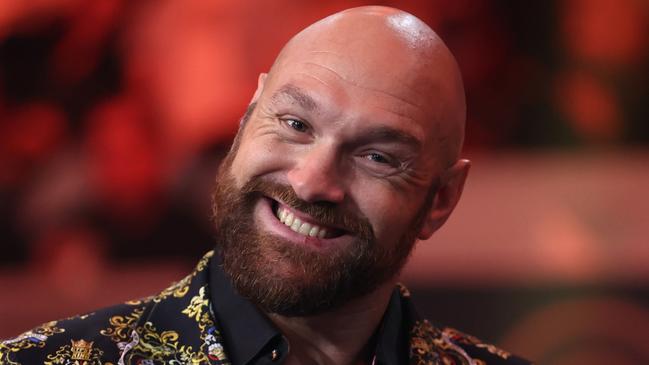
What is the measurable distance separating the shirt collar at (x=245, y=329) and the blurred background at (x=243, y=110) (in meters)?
2.98

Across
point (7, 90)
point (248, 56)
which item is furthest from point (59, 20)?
point (248, 56)

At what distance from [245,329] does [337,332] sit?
0.22 m

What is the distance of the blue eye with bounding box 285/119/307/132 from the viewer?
2.41 m

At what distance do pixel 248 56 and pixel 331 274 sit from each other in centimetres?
336

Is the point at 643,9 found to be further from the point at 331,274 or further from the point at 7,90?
the point at 331,274

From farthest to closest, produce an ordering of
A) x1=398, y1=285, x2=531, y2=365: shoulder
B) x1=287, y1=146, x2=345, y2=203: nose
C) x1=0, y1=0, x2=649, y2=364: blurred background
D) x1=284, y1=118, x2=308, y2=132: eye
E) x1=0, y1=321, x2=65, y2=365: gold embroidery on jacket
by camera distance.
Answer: x1=0, y1=0, x2=649, y2=364: blurred background → x1=398, y1=285, x2=531, y2=365: shoulder → x1=284, y1=118, x2=308, y2=132: eye → x1=287, y1=146, x2=345, y2=203: nose → x1=0, y1=321, x2=65, y2=365: gold embroidery on jacket

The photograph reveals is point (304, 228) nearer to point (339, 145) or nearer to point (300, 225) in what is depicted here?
point (300, 225)

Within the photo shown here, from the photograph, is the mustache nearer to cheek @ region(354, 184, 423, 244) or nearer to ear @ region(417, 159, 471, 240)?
cheek @ region(354, 184, 423, 244)

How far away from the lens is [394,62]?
2.48 metres

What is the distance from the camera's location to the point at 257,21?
5609 mm

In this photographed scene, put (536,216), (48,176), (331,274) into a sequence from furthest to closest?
(536,216) → (48,176) → (331,274)

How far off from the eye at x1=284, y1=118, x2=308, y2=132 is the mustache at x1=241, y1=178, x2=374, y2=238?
0.13m

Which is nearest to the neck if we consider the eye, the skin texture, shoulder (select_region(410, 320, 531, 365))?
the skin texture

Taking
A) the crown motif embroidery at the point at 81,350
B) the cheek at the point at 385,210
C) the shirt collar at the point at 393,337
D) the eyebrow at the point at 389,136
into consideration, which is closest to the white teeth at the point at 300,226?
the cheek at the point at 385,210
